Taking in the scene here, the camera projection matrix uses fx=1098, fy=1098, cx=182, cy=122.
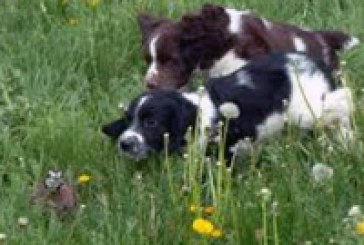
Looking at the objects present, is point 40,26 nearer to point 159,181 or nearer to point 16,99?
point 16,99

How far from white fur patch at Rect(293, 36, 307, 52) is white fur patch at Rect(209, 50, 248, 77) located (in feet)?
0.92

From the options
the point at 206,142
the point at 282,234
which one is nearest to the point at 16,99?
the point at 206,142

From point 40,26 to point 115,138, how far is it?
1539 mm

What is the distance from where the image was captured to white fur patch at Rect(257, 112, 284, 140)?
4.64 metres

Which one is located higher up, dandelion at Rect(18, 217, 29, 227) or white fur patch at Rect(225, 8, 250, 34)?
white fur patch at Rect(225, 8, 250, 34)

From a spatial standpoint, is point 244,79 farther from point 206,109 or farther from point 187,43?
point 187,43

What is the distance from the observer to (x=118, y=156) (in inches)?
176

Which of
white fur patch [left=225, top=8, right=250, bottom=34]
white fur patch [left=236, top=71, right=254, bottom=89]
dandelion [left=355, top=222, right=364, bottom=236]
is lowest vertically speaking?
dandelion [left=355, top=222, right=364, bottom=236]

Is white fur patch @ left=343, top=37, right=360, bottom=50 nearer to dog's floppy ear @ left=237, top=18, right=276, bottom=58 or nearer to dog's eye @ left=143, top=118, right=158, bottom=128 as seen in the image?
dog's floppy ear @ left=237, top=18, right=276, bottom=58

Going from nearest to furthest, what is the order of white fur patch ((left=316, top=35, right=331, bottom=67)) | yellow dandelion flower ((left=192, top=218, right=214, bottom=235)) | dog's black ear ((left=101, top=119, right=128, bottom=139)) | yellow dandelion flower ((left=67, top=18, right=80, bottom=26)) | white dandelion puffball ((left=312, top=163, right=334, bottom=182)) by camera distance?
yellow dandelion flower ((left=192, top=218, right=214, bottom=235)) → white dandelion puffball ((left=312, top=163, right=334, bottom=182)) → dog's black ear ((left=101, top=119, right=128, bottom=139)) → white fur patch ((left=316, top=35, right=331, bottom=67)) → yellow dandelion flower ((left=67, top=18, right=80, bottom=26))

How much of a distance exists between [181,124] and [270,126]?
408mm

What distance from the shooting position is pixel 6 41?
5.76 metres

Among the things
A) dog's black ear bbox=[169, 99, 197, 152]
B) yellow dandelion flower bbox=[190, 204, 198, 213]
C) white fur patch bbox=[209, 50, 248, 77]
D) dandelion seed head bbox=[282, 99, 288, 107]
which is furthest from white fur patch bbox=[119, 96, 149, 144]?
white fur patch bbox=[209, 50, 248, 77]

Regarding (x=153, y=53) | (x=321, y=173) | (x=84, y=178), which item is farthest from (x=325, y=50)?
(x=84, y=178)
